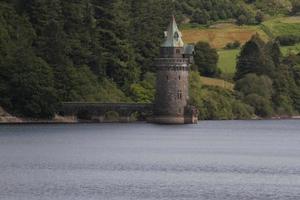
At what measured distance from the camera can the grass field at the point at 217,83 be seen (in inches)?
6784

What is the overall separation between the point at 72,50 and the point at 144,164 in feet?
229

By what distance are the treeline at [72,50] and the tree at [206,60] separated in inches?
376

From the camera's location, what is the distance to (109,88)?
6043 inches

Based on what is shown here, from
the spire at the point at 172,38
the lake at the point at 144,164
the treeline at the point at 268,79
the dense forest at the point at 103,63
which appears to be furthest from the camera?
the treeline at the point at 268,79

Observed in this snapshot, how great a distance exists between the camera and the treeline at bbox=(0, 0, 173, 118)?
134750 mm

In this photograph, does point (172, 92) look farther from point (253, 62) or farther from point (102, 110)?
point (253, 62)

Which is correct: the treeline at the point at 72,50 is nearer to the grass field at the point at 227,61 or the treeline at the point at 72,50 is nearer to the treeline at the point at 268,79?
the treeline at the point at 268,79

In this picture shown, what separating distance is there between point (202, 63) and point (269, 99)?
12.2 m

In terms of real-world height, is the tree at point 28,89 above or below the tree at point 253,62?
below

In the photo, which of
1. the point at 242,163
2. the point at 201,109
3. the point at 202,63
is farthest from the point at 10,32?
the point at 242,163

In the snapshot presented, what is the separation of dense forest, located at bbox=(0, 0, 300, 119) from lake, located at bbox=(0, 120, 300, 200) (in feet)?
33.7


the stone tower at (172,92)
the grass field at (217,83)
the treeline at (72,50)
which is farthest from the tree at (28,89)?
the grass field at (217,83)

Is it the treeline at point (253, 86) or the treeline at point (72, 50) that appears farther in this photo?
the treeline at point (253, 86)

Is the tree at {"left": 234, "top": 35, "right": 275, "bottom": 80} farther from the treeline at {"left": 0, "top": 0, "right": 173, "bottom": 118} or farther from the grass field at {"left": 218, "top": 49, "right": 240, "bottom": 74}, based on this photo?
the treeline at {"left": 0, "top": 0, "right": 173, "bottom": 118}
